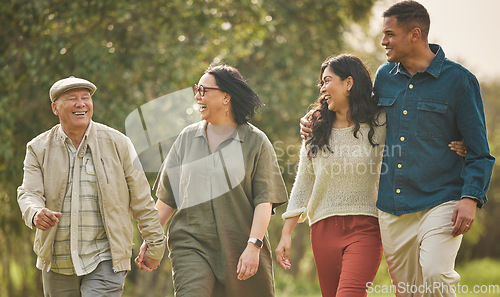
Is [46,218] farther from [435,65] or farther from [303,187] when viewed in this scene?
[435,65]

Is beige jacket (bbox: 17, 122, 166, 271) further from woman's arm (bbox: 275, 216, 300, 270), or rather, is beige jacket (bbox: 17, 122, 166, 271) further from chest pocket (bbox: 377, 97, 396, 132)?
chest pocket (bbox: 377, 97, 396, 132)

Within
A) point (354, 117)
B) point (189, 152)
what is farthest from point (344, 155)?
point (189, 152)

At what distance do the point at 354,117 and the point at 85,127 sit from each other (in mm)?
1878

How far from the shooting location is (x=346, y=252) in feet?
14.6

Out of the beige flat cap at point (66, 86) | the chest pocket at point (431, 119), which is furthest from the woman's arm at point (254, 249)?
the beige flat cap at point (66, 86)

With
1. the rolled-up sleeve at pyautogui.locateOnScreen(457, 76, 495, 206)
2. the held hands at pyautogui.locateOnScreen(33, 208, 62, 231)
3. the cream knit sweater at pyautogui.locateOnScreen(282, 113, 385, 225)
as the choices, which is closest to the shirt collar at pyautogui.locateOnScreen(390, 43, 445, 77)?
the rolled-up sleeve at pyautogui.locateOnScreen(457, 76, 495, 206)

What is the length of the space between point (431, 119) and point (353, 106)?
0.55 meters

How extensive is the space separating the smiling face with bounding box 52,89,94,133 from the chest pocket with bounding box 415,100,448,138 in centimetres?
226

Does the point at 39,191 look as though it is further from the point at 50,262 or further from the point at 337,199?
the point at 337,199

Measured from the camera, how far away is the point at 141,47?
9.59 m

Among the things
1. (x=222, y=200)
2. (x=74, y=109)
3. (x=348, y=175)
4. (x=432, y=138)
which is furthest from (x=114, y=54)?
(x=432, y=138)

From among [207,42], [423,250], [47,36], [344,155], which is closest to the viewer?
[423,250]

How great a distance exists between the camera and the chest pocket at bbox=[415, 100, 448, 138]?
171 inches

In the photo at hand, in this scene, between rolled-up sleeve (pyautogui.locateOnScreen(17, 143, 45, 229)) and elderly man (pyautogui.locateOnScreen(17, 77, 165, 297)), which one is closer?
rolled-up sleeve (pyautogui.locateOnScreen(17, 143, 45, 229))
